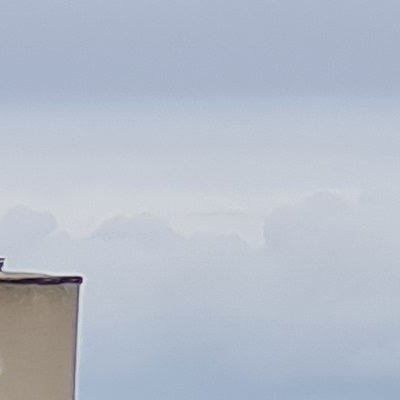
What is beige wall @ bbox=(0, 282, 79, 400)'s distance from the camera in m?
6.65

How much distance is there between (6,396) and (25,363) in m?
0.09

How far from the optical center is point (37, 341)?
6.70 meters

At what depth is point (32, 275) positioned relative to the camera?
22.2 feet

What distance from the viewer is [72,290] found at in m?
6.75

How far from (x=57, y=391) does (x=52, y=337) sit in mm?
126

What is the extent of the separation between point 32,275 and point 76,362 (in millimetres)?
230

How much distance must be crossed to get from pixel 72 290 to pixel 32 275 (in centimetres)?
10

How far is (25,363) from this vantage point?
21.9 feet

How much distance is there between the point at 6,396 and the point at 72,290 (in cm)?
30

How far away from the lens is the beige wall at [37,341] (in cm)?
665

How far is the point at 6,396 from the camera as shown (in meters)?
6.65

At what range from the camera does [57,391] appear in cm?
673

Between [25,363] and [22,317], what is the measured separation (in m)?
0.11

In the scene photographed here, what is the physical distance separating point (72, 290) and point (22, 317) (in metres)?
0.15
